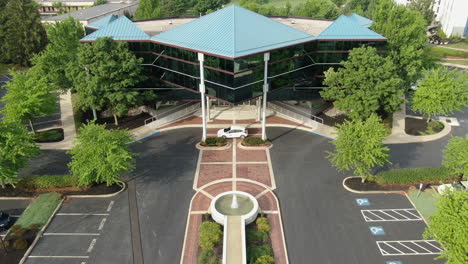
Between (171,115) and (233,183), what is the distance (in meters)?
16.6

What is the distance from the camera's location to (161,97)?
4647cm

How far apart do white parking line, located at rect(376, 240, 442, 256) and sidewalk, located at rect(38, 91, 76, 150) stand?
3507 cm

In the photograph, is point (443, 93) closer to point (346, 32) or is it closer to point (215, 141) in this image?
point (346, 32)

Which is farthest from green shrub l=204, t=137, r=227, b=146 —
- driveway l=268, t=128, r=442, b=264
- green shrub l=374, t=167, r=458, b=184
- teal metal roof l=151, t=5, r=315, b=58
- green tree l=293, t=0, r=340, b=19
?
green tree l=293, t=0, r=340, b=19

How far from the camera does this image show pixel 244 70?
37.4m

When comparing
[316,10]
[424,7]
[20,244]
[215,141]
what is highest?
[424,7]

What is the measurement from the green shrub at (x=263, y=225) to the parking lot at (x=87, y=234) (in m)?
10.3

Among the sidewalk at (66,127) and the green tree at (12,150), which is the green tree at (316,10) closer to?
the sidewalk at (66,127)

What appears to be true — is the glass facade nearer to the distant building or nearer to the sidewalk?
the sidewalk

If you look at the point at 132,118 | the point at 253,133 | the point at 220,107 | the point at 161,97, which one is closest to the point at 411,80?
the point at 253,133

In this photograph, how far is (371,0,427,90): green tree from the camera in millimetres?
45938

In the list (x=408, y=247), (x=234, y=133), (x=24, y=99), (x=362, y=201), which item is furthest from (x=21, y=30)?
(x=408, y=247)

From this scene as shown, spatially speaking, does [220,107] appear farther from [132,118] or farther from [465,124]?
[465,124]

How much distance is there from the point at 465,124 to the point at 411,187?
20293mm
